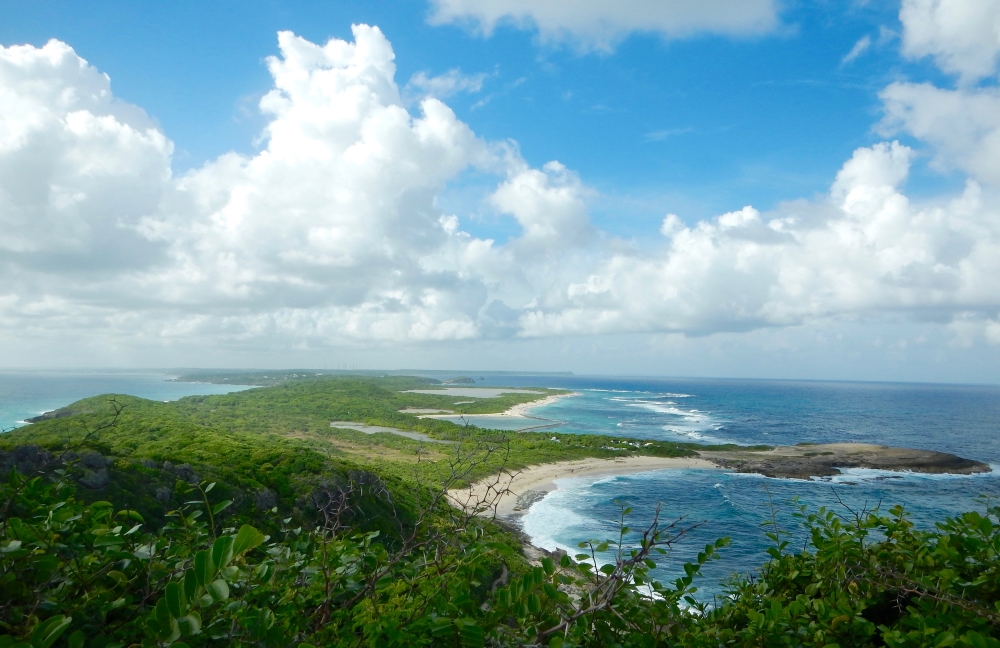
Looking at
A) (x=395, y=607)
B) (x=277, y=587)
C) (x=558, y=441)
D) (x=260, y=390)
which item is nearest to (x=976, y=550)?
(x=395, y=607)

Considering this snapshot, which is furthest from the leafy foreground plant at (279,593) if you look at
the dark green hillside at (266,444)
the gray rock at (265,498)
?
the gray rock at (265,498)

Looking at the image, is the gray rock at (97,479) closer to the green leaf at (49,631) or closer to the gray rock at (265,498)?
the gray rock at (265,498)

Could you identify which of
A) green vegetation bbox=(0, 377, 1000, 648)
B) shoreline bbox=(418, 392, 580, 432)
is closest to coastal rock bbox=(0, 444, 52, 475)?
green vegetation bbox=(0, 377, 1000, 648)

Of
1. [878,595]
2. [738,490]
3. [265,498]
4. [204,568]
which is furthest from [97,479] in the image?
[738,490]

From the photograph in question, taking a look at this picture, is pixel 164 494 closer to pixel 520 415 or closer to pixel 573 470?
pixel 573 470

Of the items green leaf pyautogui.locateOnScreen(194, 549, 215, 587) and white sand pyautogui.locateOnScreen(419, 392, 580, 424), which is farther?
white sand pyautogui.locateOnScreen(419, 392, 580, 424)

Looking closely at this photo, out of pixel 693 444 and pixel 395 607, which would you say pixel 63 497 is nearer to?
pixel 395 607

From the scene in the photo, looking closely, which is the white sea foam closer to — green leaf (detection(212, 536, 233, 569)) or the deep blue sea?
the deep blue sea
